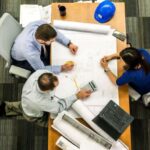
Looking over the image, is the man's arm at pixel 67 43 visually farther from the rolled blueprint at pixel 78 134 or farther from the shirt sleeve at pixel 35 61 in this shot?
the rolled blueprint at pixel 78 134

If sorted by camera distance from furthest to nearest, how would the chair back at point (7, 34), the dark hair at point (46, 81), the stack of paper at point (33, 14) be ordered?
the stack of paper at point (33, 14), the chair back at point (7, 34), the dark hair at point (46, 81)

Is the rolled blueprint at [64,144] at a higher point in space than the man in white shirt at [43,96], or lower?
lower

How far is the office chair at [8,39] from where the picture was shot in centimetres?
216

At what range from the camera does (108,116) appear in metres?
1.91

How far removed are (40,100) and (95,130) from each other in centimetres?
42

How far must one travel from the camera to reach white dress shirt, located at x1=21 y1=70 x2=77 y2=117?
1.94m

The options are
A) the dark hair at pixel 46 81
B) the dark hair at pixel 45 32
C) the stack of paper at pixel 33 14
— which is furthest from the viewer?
the stack of paper at pixel 33 14

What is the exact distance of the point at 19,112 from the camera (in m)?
2.59

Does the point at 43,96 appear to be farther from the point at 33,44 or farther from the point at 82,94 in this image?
the point at 33,44

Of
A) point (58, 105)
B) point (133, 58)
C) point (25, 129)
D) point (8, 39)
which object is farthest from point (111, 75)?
point (25, 129)

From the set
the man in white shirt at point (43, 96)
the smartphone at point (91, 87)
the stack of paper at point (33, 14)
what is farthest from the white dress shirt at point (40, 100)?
the stack of paper at point (33, 14)

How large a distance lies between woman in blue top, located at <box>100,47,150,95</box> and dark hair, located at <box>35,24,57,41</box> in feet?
1.36

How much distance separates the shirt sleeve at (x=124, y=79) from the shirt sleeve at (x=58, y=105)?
33cm

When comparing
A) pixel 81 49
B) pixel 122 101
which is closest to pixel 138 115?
pixel 122 101
